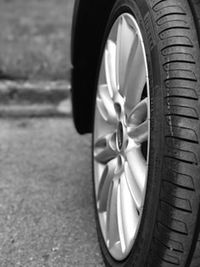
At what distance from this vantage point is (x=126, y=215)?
5.84 feet

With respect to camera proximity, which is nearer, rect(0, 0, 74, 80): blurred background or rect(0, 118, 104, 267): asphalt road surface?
rect(0, 118, 104, 267): asphalt road surface

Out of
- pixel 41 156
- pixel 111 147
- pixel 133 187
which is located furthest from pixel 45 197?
pixel 133 187

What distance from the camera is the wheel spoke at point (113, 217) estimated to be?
1910mm

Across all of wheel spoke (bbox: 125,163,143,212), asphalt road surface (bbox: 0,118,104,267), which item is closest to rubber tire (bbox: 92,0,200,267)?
wheel spoke (bbox: 125,163,143,212)

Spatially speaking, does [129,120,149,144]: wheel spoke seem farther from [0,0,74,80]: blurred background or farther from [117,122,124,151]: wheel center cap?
[0,0,74,80]: blurred background

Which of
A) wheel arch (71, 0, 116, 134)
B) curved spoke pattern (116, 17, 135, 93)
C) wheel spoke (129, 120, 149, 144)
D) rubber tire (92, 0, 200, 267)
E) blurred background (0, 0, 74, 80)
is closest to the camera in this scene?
rubber tire (92, 0, 200, 267)

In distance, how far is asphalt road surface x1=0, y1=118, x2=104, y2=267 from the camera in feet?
7.09

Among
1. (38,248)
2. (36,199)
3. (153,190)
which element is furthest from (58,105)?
(153,190)

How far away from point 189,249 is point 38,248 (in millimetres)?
916

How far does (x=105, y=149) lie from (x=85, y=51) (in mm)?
540

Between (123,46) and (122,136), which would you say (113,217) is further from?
(123,46)

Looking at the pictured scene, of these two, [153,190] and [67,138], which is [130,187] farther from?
[67,138]

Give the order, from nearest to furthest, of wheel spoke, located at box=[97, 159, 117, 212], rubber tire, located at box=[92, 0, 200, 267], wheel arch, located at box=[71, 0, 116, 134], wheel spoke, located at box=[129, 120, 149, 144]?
rubber tire, located at box=[92, 0, 200, 267] < wheel spoke, located at box=[129, 120, 149, 144] < wheel spoke, located at box=[97, 159, 117, 212] < wheel arch, located at box=[71, 0, 116, 134]

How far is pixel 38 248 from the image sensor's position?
7.20 feet
